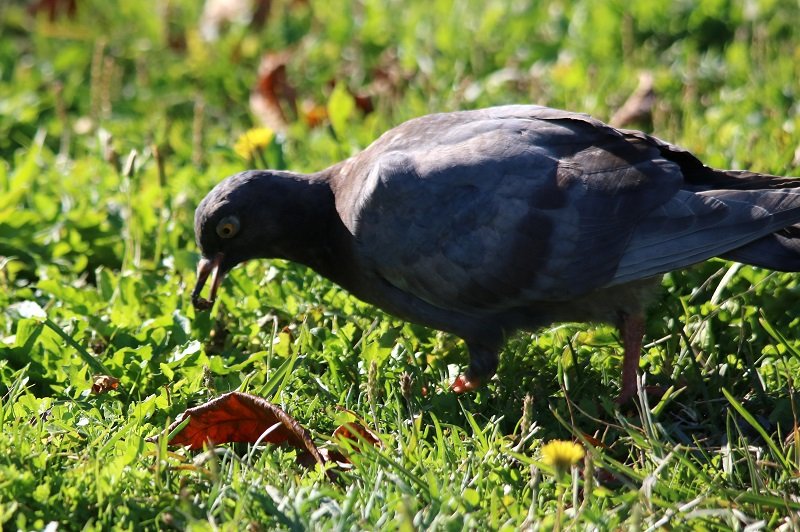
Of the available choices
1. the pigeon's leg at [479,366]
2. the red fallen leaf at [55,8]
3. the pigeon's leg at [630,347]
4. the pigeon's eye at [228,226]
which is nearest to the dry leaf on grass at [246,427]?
the pigeon's leg at [479,366]

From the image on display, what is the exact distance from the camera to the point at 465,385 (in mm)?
4238

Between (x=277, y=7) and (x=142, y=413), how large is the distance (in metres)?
4.57

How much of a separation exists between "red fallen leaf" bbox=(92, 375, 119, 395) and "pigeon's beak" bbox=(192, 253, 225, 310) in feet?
1.66

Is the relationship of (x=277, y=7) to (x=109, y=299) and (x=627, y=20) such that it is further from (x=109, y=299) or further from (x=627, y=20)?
(x=109, y=299)

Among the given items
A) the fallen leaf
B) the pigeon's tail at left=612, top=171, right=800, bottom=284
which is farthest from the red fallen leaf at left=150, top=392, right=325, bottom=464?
the fallen leaf

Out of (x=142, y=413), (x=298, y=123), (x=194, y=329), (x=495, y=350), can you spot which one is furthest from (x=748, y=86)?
(x=142, y=413)

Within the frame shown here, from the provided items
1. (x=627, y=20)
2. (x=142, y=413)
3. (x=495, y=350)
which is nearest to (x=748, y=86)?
(x=627, y=20)

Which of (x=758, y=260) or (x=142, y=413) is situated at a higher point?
(x=758, y=260)

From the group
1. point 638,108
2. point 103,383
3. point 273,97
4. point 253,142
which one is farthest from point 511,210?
point 273,97

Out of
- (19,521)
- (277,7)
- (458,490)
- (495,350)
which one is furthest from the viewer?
(277,7)

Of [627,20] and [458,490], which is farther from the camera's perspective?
[627,20]

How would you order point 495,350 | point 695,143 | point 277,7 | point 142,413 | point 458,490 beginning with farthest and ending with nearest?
1. point 277,7
2. point 695,143
3. point 495,350
4. point 142,413
5. point 458,490

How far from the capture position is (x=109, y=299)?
4.82 metres

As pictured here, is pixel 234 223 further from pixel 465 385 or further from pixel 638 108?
pixel 638 108
